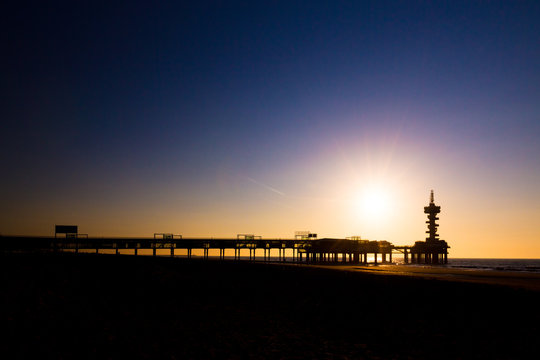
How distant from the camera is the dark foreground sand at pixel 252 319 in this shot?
42.4 feet

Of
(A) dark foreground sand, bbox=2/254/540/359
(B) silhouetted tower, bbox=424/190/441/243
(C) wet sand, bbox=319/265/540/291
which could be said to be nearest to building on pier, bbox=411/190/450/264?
(B) silhouetted tower, bbox=424/190/441/243

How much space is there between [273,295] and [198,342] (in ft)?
36.8

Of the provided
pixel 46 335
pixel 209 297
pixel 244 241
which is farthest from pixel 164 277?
pixel 244 241

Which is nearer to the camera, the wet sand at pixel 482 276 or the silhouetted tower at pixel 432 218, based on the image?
the wet sand at pixel 482 276

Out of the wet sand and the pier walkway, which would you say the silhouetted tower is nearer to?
the pier walkway

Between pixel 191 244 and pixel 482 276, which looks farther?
pixel 191 244

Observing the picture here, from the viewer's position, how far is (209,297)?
907 inches

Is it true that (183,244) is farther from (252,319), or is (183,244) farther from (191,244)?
(252,319)

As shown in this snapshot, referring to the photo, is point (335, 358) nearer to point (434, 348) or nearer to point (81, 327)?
point (434, 348)

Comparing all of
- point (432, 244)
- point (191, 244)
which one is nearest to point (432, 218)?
point (432, 244)

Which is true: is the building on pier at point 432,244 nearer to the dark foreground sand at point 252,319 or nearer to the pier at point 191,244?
the pier at point 191,244

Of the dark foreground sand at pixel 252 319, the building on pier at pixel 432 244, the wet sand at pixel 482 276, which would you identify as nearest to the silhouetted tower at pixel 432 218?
the building on pier at pixel 432 244

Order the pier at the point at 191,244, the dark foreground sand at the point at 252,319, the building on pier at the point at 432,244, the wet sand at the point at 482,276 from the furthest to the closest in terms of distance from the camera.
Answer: the building on pier at the point at 432,244, the pier at the point at 191,244, the wet sand at the point at 482,276, the dark foreground sand at the point at 252,319

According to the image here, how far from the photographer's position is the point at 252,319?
1783cm
